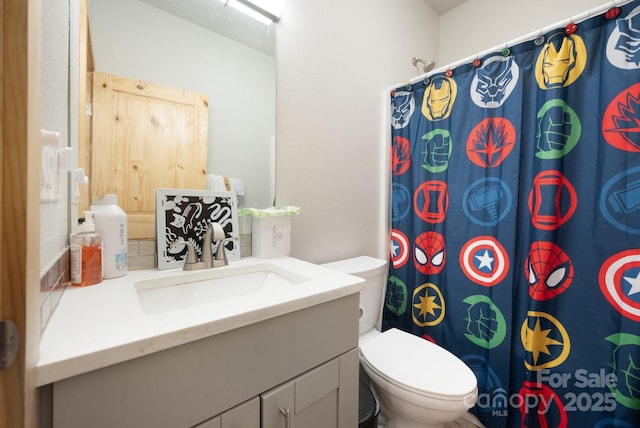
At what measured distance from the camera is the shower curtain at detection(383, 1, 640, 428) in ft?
3.21

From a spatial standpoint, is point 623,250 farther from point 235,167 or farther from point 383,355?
point 235,167

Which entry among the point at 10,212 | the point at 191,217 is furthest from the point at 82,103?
the point at 10,212

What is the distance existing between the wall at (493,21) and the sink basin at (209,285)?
1.77 meters

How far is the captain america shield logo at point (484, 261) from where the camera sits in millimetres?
1232

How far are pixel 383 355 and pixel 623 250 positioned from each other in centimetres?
94

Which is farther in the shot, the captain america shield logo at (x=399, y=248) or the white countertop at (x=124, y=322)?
the captain america shield logo at (x=399, y=248)

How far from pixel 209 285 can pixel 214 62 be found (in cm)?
86

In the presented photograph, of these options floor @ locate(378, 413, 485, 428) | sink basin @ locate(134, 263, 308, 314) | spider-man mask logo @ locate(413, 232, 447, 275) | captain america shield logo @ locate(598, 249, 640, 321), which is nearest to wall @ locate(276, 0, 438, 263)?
spider-man mask logo @ locate(413, 232, 447, 275)

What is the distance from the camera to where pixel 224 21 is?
3.66ft

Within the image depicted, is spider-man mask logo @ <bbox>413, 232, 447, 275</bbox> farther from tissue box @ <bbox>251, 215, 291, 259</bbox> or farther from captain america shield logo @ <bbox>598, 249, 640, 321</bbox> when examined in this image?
tissue box @ <bbox>251, 215, 291, 259</bbox>

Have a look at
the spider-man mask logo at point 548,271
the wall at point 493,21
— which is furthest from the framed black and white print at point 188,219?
the wall at point 493,21

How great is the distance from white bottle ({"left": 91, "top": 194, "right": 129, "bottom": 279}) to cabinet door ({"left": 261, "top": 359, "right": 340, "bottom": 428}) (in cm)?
58

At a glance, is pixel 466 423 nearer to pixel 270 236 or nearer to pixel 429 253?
pixel 429 253

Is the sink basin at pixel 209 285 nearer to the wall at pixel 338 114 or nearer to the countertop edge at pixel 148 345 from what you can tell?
the countertop edge at pixel 148 345
